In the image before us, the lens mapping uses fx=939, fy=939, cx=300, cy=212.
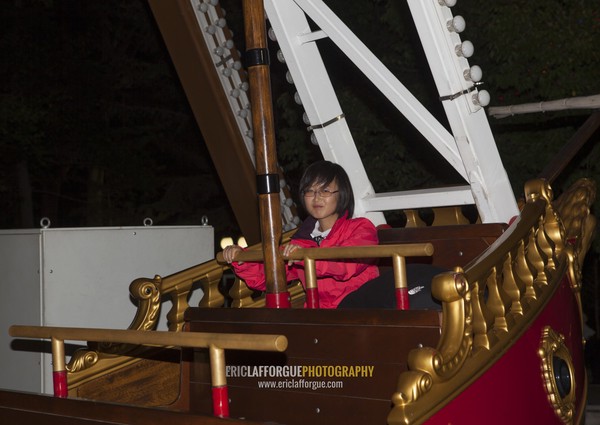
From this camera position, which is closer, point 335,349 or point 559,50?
point 335,349

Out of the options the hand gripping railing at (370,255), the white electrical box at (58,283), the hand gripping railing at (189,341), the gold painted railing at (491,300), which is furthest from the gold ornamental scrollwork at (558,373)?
the white electrical box at (58,283)

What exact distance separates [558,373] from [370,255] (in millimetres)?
868

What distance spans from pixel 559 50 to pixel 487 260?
392 centimetres

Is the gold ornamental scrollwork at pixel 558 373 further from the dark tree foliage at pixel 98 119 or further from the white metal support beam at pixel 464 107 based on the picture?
the dark tree foliage at pixel 98 119

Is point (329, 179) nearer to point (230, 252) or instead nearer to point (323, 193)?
point (323, 193)

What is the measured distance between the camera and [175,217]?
13188mm

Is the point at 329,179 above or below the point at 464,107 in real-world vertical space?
below

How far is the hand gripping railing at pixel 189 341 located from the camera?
2556 millimetres

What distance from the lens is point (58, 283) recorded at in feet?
16.3

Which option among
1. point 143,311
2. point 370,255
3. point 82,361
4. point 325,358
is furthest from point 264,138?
point 82,361

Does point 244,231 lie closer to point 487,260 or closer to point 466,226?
point 466,226

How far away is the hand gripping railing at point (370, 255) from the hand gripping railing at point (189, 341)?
81cm

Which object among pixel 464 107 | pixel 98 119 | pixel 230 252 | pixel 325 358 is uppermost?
pixel 98 119

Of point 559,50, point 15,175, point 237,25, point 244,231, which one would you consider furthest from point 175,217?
point 559,50
